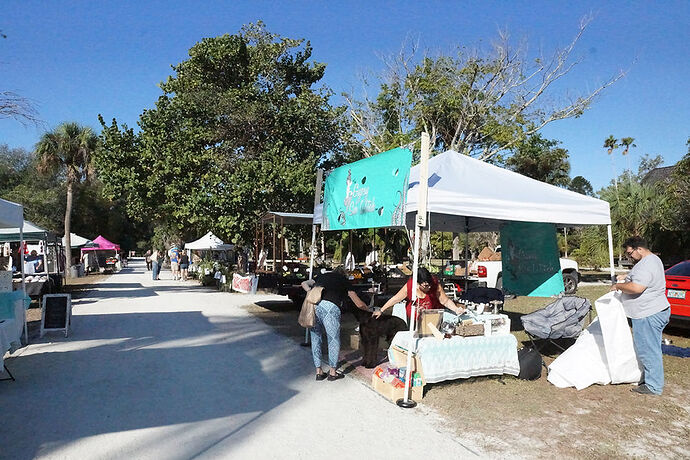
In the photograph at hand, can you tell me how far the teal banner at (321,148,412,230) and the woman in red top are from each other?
0.88m

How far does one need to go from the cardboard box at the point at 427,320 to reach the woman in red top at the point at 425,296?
13cm

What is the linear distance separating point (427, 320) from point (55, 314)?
717cm

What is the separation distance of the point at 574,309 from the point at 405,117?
57.6 feet

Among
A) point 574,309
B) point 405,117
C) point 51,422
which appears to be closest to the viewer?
point 51,422

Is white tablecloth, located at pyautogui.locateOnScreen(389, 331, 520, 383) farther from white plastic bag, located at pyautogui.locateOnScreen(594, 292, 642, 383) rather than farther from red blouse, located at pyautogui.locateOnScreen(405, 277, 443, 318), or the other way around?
white plastic bag, located at pyautogui.locateOnScreen(594, 292, 642, 383)

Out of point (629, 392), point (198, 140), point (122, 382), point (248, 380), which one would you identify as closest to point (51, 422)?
point (122, 382)

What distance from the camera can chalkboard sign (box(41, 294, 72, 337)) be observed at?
9492mm

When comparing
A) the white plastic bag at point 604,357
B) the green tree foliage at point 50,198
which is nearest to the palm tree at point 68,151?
the green tree foliage at point 50,198

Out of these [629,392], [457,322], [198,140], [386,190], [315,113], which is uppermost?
[315,113]

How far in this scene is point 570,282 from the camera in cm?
1733

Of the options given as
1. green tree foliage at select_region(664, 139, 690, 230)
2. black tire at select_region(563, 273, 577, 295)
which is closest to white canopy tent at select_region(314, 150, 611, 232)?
black tire at select_region(563, 273, 577, 295)

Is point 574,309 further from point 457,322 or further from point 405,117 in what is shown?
point 405,117

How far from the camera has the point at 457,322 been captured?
21.6 feet

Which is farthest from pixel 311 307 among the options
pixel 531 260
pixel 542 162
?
pixel 542 162
